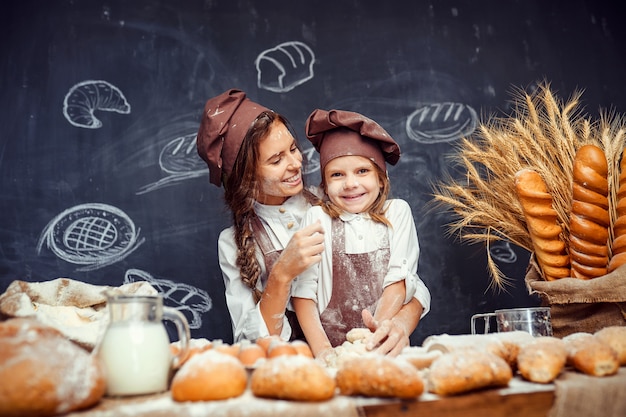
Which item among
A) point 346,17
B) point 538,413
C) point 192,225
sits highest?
point 346,17

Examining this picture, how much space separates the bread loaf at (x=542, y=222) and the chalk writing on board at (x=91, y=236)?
6.44 ft

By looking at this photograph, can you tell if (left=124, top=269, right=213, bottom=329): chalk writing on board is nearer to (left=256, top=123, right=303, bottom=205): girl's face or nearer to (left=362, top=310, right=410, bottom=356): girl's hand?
(left=256, top=123, right=303, bottom=205): girl's face

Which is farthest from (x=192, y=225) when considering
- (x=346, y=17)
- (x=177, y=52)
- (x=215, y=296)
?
(x=346, y=17)

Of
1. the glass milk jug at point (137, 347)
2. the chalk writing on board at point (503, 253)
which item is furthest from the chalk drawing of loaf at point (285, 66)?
the glass milk jug at point (137, 347)

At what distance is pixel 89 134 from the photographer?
304 cm

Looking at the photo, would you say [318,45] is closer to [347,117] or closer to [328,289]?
[347,117]

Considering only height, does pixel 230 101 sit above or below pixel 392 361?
above

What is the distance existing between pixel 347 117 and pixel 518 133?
69 cm

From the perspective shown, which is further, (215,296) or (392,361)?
(215,296)

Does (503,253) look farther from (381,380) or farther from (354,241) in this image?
(381,380)

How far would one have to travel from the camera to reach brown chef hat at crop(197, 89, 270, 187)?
2445 millimetres

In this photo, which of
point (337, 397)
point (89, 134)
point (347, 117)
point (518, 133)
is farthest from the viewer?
point (89, 134)

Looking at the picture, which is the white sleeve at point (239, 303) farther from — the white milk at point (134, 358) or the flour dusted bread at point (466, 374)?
the flour dusted bread at point (466, 374)

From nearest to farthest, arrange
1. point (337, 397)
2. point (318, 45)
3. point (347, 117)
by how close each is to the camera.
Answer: point (337, 397), point (347, 117), point (318, 45)
